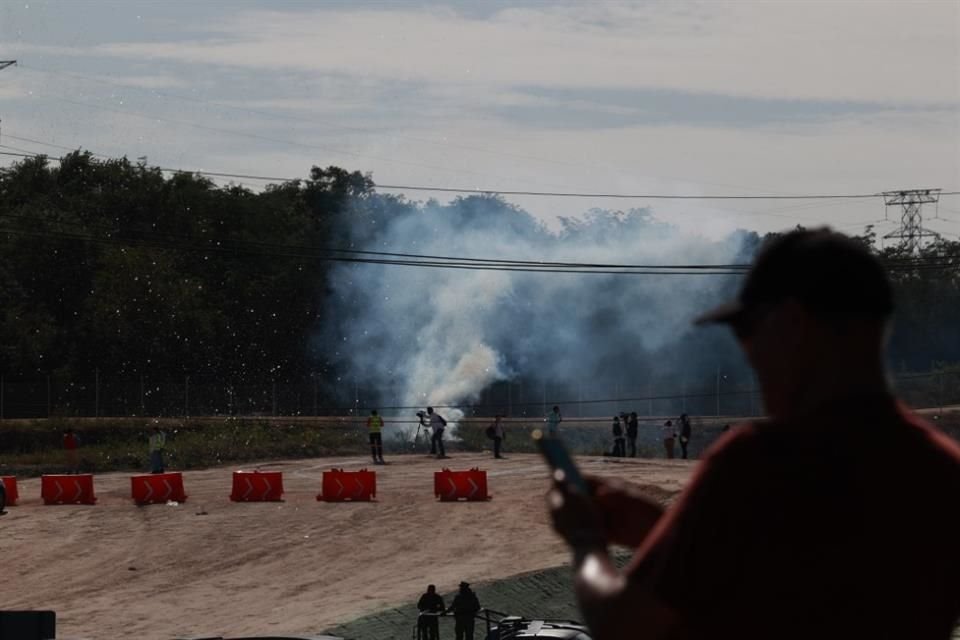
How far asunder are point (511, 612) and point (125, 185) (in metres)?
63.7

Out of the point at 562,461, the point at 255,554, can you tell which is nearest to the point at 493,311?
the point at 255,554

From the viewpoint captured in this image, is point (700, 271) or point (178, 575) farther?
point (700, 271)

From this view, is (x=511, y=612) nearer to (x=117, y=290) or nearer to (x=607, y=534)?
(x=607, y=534)

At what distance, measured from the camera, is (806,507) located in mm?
2781

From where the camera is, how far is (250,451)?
5425 centimetres

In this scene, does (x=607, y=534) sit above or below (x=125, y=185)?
below

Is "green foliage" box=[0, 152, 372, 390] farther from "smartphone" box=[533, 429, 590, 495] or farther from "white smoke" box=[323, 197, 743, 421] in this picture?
"smartphone" box=[533, 429, 590, 495]

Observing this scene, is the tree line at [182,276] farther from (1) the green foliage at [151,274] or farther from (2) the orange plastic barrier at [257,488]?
(2) the orange plastic barrier at [257,488]

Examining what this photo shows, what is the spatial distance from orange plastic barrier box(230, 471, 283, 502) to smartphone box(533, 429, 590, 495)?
1498 inches

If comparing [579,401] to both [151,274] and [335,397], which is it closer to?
[335,397]

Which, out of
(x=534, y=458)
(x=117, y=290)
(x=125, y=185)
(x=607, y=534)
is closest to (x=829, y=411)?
(x=607, y=534)

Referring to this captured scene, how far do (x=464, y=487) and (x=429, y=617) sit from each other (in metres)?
17.7

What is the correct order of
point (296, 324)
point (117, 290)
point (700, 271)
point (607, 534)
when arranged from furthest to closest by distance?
point (296, 324), point (117, 290), point (700, 271), point (607, 534)

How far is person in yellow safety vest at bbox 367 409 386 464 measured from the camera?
4956 centimetres
